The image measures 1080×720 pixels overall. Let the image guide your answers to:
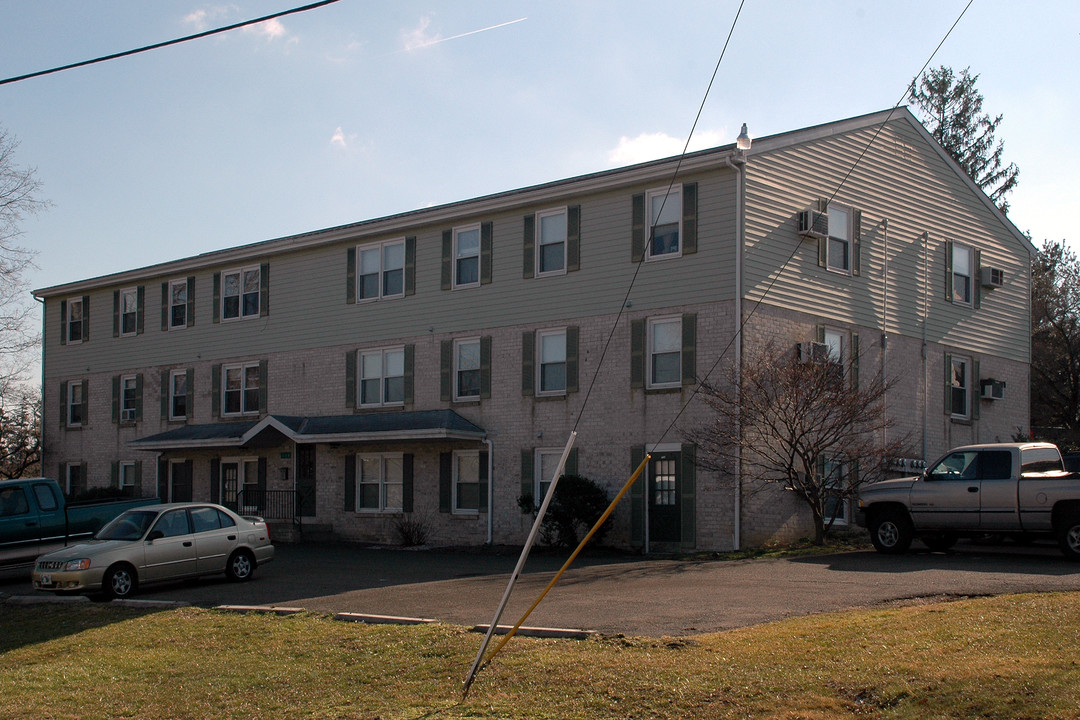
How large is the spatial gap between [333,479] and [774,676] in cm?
2259

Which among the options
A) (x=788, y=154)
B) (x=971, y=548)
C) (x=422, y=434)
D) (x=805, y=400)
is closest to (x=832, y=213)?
(x=788, y=154)

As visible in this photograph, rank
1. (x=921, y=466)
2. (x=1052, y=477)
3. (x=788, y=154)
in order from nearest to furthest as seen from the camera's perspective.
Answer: (x=1052, y=477), (x=788, y=154), (x=921, y=466)

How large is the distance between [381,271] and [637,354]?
28.3ft

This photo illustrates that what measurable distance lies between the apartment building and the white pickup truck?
3.73 meters

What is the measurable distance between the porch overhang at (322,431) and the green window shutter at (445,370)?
52 cm

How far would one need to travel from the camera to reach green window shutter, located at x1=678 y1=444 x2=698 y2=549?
22.6 m

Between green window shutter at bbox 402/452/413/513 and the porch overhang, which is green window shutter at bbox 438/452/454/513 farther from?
green window shutter at bbox 402/452/413/513

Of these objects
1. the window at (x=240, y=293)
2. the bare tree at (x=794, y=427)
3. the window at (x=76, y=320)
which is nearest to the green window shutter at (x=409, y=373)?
the window at (x=240, y=293)

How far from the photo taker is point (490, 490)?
26.4m

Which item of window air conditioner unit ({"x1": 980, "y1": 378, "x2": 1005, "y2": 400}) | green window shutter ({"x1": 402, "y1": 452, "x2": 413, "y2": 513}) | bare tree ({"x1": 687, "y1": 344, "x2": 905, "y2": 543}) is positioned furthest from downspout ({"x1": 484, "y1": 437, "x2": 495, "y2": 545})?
window air conditioner unit ({"x1": 980, "y1": 378, "x2": 1005, "y2": 400})

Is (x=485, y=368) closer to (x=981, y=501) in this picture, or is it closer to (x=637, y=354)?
(x=637, y=354)

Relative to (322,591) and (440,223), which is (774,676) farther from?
(440,223)

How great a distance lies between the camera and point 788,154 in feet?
79.2

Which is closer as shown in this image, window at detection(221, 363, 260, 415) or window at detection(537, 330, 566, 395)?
window at detection(537, 330, 566, 395)
